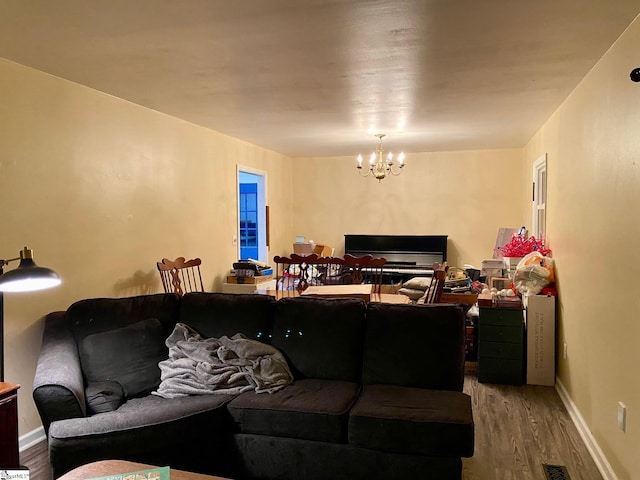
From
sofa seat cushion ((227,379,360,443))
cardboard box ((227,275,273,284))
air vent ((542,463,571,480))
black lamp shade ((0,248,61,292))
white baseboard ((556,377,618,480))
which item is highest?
black lamp shade ((0,248,61,292))

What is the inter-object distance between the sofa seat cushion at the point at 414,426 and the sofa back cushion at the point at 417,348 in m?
0.24

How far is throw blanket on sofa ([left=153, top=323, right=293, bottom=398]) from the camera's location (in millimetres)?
2746

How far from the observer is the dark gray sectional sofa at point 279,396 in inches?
90.3

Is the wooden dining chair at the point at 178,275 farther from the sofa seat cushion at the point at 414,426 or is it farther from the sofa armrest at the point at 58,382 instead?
the sofa seat cushion at the point at 414,426

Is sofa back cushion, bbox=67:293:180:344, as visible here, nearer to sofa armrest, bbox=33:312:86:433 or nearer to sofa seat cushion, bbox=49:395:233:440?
sofa armrest, bbox=33:312:86:433

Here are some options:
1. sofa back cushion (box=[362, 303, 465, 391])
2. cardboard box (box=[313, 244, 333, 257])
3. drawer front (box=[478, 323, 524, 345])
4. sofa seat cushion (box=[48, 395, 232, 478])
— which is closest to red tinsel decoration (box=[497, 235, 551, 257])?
drawer front (box=[478, 323, 524, 345])

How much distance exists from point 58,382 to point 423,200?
5696mm

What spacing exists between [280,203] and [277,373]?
183 inches

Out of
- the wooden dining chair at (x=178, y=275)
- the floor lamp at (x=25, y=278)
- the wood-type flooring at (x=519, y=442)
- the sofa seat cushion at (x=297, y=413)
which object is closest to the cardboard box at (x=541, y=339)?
the wood-type flooring at (x=519, y=442)

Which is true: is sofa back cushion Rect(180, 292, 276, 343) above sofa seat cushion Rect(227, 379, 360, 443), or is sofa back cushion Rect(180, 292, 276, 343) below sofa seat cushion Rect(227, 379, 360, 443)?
above

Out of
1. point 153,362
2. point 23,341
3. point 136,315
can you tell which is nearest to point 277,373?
point 153,362

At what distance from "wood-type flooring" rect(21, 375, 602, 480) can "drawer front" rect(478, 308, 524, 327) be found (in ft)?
1.84

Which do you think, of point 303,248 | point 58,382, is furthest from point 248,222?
point 58,382

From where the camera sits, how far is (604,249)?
8.95ft
